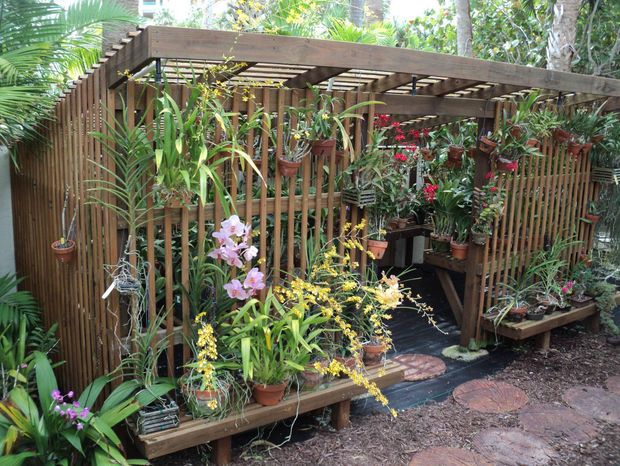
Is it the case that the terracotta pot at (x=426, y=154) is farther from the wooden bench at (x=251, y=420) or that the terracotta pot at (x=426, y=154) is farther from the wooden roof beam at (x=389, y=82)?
the wooden bench at (x=251, y=420)

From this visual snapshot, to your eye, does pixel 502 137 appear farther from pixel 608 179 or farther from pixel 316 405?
pixel 316 405

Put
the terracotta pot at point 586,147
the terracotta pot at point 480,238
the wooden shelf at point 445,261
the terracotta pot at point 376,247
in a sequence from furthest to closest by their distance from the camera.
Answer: the terracotta pot at point 586,147 < the wooden shelf at point 445,261 < the terracotta pot at point 480,238 < the terracotta pot at point 376,247

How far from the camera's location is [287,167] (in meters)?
3.36

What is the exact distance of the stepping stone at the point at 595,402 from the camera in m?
3.97

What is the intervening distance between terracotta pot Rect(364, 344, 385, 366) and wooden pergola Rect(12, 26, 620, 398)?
→ 31.8 inches

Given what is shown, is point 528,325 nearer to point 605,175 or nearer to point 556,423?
point 556,423

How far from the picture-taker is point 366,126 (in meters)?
3.84

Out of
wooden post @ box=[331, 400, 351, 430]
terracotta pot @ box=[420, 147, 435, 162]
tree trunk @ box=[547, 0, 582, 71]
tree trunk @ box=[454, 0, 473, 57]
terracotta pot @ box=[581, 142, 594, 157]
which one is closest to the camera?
wooden post @ box=[331, 400, 351, 430]

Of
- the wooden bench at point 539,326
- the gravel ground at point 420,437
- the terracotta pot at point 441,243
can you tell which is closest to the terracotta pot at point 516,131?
the terracotta pot at point 441,243

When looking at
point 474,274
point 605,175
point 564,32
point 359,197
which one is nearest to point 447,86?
point 359,197

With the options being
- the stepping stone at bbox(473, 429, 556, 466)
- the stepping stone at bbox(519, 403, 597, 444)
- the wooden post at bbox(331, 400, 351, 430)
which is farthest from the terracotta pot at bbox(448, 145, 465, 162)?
the wooden post at bbox(331, 400, 351, 430)

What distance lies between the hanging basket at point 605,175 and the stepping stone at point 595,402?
2180 mm

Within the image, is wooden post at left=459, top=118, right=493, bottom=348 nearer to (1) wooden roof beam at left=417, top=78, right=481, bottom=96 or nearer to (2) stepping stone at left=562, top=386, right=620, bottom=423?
(1) wooden roof beam at left=417, top=78, right=481, bottom=96

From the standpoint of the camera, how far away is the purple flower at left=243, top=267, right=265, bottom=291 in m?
3.14
